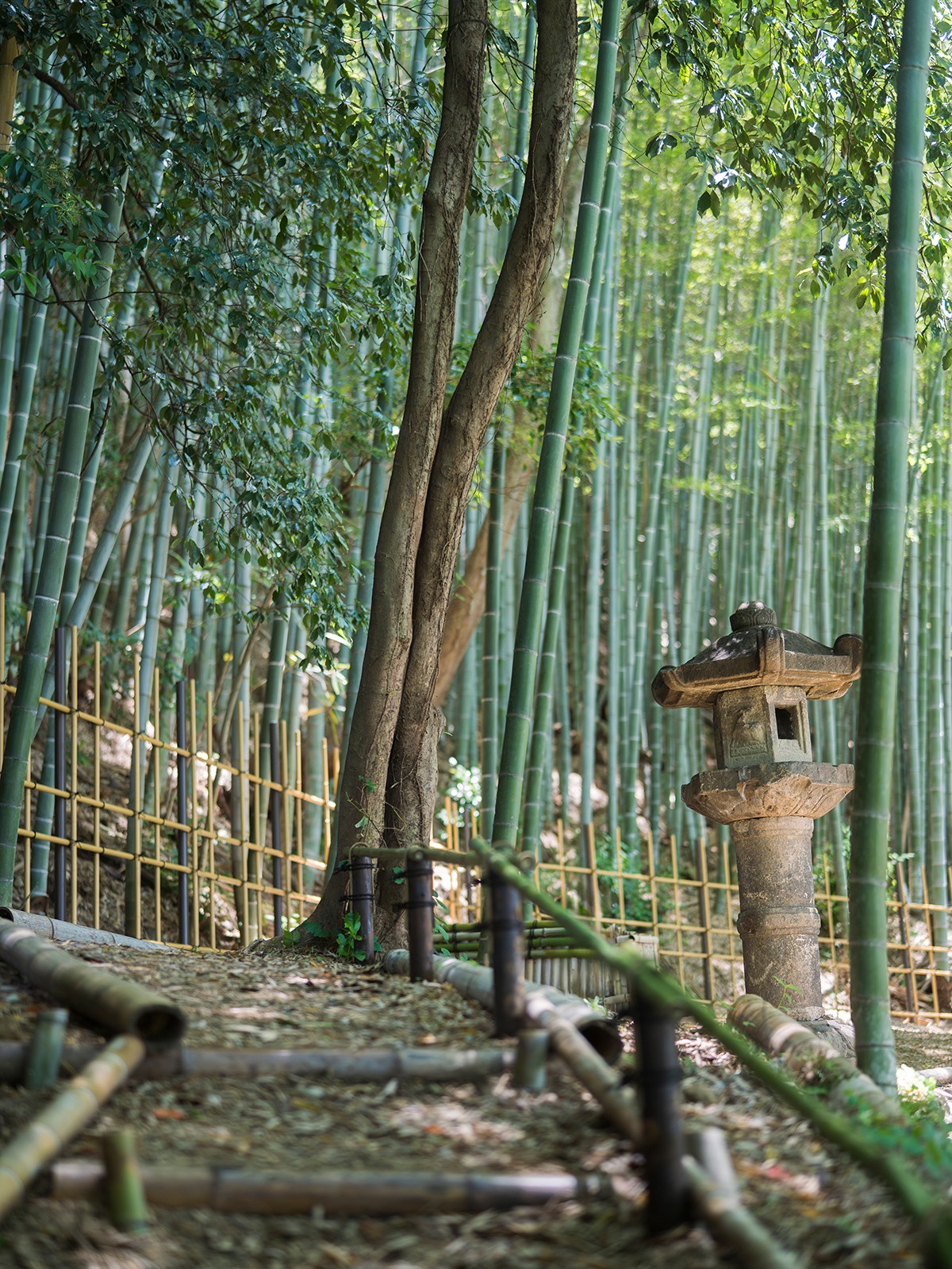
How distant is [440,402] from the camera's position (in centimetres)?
477

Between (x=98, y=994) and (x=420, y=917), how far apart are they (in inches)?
45.8

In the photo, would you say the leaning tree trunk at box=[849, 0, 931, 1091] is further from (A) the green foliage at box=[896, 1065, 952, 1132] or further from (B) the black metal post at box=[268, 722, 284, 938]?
(B) the black metal post at box=[268, 722, 284, 938]

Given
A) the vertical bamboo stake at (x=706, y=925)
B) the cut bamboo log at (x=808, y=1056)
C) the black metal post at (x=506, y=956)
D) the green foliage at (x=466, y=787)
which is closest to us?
the black metal post at (x=506, y=956)

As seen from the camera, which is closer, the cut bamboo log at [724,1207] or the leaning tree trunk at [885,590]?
the cut bamboo log at [724,1207]

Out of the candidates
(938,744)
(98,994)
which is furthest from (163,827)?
(938,744)

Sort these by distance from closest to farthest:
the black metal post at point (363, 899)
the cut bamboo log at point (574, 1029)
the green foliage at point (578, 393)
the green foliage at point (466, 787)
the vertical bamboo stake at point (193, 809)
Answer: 1. the cut bamboo log at point (574, 1029)
2. the black metal post at point (363, 899)
3. the vertical bamboo stake at point (193, 809)
4. the green foliage at point (578, 393)
5. the green foliage at point (466, 787)

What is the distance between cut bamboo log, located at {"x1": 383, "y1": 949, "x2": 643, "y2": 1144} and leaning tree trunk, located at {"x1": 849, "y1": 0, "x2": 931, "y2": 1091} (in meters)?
0.67

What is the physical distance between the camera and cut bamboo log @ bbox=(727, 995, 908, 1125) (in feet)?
9.49

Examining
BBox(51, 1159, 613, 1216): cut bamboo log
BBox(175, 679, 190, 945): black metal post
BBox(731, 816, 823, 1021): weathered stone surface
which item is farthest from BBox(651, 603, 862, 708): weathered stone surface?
BBox(51, 1159, 613, 1216): cut bamboo log

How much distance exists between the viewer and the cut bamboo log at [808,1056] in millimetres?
2893

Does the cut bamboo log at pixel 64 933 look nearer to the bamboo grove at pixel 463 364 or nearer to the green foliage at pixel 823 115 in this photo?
the bamboo grove at pixel 463 364

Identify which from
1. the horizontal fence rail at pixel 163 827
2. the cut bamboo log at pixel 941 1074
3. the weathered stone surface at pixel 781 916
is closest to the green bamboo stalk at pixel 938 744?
the cut bamboo log at pixel 941 1074

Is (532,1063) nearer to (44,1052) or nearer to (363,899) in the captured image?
(44,1052)

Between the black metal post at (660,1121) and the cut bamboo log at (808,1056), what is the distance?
1.00 meters
